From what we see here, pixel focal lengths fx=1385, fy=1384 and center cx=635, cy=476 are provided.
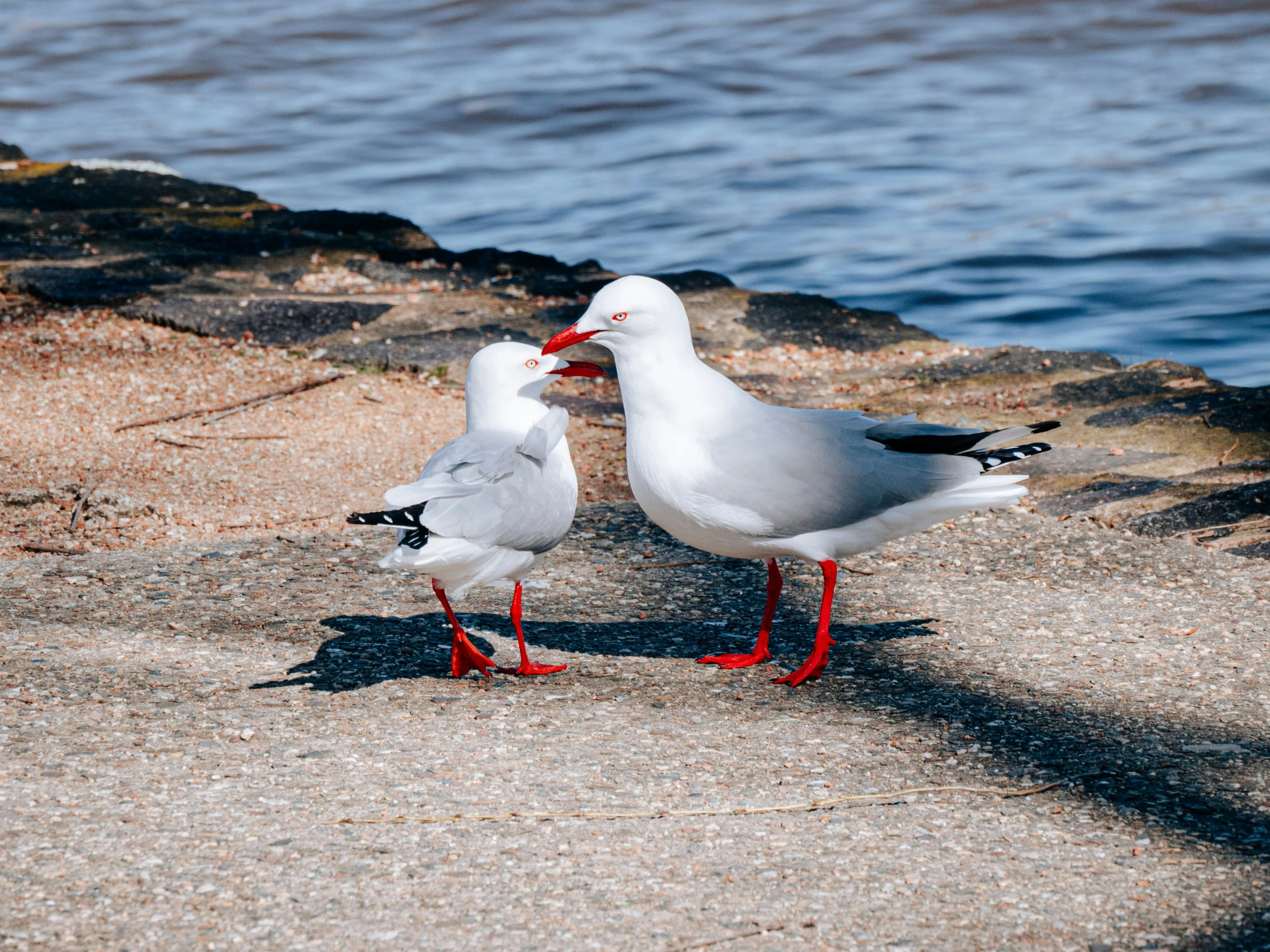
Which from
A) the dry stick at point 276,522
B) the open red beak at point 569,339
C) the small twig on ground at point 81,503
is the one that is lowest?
the dry stick at point 276,522

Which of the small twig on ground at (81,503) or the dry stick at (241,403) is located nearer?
the small twig on ground at (81,503)

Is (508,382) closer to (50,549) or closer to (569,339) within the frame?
(569,339)

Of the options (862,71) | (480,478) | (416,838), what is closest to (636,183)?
(862,71)

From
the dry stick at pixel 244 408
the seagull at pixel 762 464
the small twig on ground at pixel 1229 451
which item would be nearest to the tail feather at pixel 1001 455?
the seagull at pixel 762 464

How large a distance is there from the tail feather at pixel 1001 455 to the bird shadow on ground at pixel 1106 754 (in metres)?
0.51

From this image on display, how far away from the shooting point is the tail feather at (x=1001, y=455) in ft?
12.2

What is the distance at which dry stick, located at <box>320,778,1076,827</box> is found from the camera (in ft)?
9.18

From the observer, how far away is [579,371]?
4012mm

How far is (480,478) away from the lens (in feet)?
11.6

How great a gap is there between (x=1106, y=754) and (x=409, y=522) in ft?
5.57

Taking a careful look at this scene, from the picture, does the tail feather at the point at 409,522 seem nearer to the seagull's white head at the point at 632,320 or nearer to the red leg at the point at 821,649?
the seagull's white head at the point at 632,320

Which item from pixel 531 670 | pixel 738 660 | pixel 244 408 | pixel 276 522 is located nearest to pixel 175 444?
pixel 244 408

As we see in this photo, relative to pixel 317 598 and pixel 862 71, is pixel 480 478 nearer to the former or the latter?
pixel 317 598

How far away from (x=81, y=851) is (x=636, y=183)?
11378 millimetres
